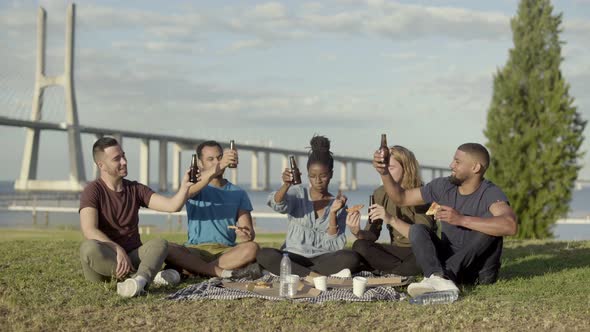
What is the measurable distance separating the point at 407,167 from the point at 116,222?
2209 mm

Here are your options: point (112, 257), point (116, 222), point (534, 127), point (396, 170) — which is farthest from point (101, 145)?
point (534, 127)

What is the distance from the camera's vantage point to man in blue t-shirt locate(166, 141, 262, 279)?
5.47 meters

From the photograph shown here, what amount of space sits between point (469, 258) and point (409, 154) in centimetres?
104

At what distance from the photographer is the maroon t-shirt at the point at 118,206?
5.17m

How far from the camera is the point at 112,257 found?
16.4ft

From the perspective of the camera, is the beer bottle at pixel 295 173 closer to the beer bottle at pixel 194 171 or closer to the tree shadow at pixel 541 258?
the beer bottle at pixel 194 171

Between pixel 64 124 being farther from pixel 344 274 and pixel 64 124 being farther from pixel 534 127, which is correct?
pixel 344 274

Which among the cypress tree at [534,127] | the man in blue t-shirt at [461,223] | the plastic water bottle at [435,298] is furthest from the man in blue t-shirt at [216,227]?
the cypress tree at [534,127]

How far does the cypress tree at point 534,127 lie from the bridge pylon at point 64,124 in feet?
118

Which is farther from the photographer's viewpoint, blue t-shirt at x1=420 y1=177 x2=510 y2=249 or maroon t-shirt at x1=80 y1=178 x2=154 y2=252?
maroon t-shirt at x1=80 y1=178 x2=154 y2=252

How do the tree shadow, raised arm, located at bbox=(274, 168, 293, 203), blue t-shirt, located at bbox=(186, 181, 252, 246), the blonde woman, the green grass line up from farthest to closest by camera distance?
the tree shadow < blue t-shirt, located at bbox=(186, 181, 252, 246) < the blonde woman < raised arm, located at bbox=(274, 168, 293, 203) < the green grass

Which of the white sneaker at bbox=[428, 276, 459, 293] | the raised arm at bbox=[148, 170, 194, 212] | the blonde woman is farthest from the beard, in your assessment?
the raised arm at bbox=[148, 170, 194, 212]

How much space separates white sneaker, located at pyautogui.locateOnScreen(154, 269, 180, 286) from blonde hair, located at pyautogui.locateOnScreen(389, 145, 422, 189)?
72.2 inches

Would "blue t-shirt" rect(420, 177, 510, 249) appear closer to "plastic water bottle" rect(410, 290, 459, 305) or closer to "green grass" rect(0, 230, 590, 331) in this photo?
"green grass" rect(0, 230, 590, 331)
